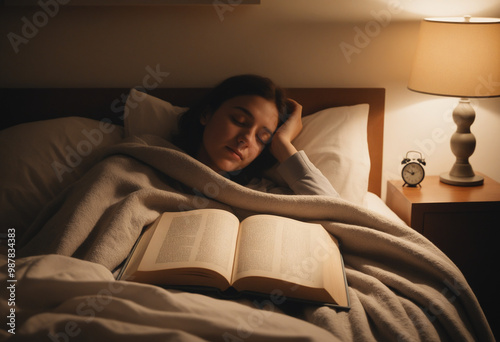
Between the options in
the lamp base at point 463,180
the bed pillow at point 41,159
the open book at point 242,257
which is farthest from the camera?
the lamp base at point 463,180

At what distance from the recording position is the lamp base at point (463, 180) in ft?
5.95

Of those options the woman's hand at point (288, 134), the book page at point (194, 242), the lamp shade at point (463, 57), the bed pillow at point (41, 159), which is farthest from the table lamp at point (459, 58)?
the bed pillow at point (41, 159)

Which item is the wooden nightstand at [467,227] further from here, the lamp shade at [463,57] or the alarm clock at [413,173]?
the lamp shade at [463,57]

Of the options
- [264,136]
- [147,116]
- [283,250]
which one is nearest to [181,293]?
[283,250]

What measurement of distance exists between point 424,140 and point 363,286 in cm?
110

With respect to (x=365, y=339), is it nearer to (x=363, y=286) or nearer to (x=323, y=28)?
(x=363, y=286)

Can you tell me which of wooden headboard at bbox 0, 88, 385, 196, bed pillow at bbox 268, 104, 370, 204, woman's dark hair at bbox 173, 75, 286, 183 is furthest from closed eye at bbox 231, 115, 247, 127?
wooden headboard at bbox 0, 88, 385, 196

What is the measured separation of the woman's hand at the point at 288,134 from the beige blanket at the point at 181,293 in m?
0.35

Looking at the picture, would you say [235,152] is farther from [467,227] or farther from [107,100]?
[467,227]

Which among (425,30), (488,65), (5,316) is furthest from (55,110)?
(488,65)

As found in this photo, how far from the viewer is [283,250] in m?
1.11

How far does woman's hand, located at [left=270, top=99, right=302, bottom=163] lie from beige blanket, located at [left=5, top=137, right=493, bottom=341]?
0.35m

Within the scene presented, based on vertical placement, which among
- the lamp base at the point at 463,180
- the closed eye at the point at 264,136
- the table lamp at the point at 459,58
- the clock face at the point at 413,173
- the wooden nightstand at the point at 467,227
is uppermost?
the table lamp at the point at 459,58

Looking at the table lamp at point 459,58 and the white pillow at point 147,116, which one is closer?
the table lamp at point 459,58
